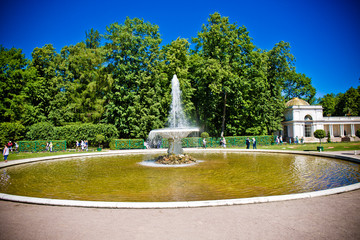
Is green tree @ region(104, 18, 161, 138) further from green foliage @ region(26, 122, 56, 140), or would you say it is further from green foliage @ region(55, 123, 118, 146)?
green foliage @ region(26, 122, 56, 140)

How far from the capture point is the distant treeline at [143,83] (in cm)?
3631

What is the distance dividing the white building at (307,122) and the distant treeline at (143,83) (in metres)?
8.06

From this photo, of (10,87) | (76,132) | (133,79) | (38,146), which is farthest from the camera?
(10,87)

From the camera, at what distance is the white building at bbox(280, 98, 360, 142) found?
161 feet

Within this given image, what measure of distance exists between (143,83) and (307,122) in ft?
Answer: 117

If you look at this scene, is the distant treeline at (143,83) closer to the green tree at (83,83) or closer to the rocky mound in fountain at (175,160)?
the green tree at (83,83)

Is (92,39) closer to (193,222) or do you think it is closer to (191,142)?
(191,142)

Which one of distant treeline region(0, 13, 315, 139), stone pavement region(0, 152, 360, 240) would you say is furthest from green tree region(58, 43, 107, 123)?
stone pavement region(0, 152, 360, 240)

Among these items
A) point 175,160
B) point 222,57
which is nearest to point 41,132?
point 175,160

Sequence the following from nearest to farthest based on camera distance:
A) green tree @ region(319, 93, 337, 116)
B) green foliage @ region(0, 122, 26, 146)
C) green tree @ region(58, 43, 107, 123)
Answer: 1. green foliage @ region(0, 122, 26, 146)
2. green tree @ region(58, 43, 107, 123)
3. green tree @ region(319, 93, 337, 116)

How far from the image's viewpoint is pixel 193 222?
512 centimetres

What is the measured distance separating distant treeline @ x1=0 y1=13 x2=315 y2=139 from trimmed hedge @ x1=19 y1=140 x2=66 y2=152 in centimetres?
770

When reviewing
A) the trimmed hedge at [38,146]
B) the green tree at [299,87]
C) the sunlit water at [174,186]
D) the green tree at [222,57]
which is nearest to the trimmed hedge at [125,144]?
the trimmed hedge at [38,146]

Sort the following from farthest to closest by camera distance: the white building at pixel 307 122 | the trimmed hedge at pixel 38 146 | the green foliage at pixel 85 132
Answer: the white building at pixel 307 122 → the green foliage at pixel 85 132 → the trimmed hedge at pixel 38 146
